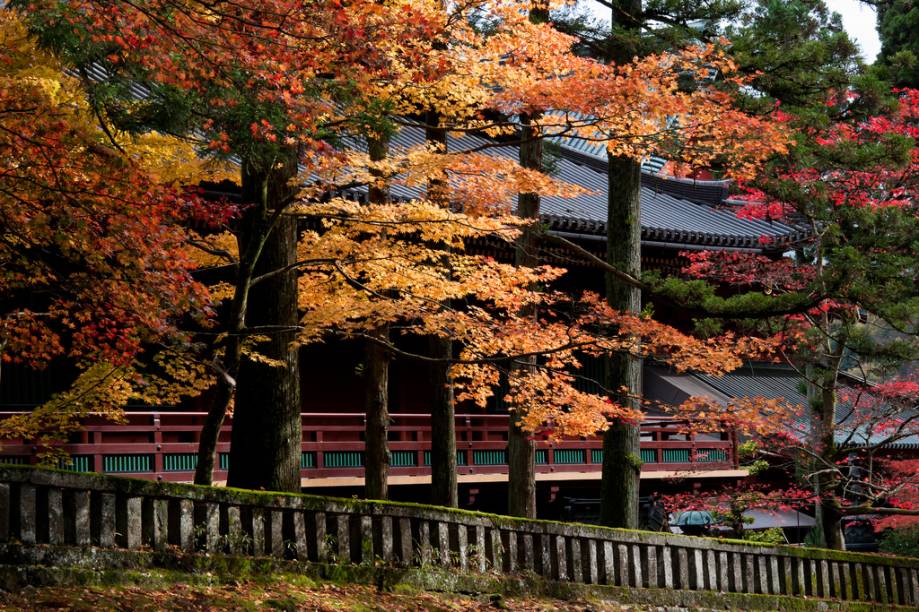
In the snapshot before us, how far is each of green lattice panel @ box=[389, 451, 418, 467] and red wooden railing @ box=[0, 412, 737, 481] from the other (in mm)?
17

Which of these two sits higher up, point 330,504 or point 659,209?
point 659,209

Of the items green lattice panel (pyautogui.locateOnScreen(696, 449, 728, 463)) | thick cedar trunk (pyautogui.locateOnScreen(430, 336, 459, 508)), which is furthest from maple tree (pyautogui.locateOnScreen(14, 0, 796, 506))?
green lattice panel (pyautogui.locateOnScreen(696, 449, 728, 463))

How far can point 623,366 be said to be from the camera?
15.4 m

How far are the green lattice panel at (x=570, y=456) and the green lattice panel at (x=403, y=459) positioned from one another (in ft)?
10.1

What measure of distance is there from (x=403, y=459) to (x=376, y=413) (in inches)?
148

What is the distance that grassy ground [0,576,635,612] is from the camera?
693 centimetres

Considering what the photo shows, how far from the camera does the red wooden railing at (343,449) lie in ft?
49.2

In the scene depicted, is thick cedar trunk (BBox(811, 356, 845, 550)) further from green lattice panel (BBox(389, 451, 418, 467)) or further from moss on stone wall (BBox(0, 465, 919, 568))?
green lattice panel (BBox(389, 451, 418, 467))

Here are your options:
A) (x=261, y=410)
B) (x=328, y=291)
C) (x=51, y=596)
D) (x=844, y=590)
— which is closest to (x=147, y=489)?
(x=51, y=596)

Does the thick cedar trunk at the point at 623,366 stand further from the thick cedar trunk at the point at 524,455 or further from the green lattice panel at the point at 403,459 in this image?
the green lattice panel at the point at 403,459

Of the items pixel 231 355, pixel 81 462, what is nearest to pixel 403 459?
pixel 81 462

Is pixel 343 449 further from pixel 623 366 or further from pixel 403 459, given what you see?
pixel 623 366

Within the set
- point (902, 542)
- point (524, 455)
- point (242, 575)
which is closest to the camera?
point (242, 575)

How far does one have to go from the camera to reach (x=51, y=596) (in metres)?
6.95
